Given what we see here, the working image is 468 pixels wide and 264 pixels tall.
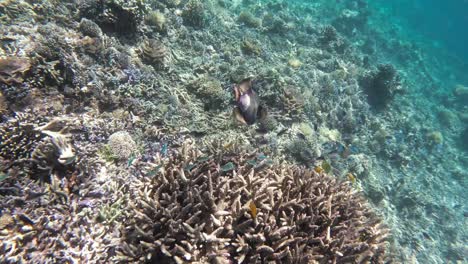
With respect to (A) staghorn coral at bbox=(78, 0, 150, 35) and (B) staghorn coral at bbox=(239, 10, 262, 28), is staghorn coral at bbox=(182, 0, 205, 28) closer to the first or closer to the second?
(A) staghorn coral at bbox=(78, 0, 150, 35)

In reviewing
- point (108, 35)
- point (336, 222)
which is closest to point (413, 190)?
point (336, 222)

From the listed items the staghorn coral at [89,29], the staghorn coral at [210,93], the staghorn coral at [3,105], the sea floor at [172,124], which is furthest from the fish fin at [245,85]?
the staghorn coral at [89,29]

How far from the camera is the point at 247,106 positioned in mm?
3879

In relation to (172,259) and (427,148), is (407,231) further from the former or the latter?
(172,259)

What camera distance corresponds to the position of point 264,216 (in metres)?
3.32

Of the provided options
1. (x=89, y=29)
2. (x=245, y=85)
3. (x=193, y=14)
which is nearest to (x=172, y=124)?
(x=245, y=85)

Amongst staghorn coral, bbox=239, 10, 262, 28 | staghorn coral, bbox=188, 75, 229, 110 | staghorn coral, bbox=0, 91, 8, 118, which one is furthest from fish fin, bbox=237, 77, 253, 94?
staghorn coral, bbox=239, 10, 262, 28

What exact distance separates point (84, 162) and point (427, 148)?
50.9 feet

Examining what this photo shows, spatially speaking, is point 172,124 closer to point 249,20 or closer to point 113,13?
point 113,13

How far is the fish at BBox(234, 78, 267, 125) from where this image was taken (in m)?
3.89

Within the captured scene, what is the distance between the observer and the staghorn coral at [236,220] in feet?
10.0

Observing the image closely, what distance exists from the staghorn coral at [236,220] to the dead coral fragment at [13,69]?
3.14 metres

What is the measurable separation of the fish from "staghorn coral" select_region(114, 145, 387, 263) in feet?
2.27

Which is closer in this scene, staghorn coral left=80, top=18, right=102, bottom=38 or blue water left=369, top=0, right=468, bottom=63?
staghorn coral left=80, top=18, right=102, bottom=38
